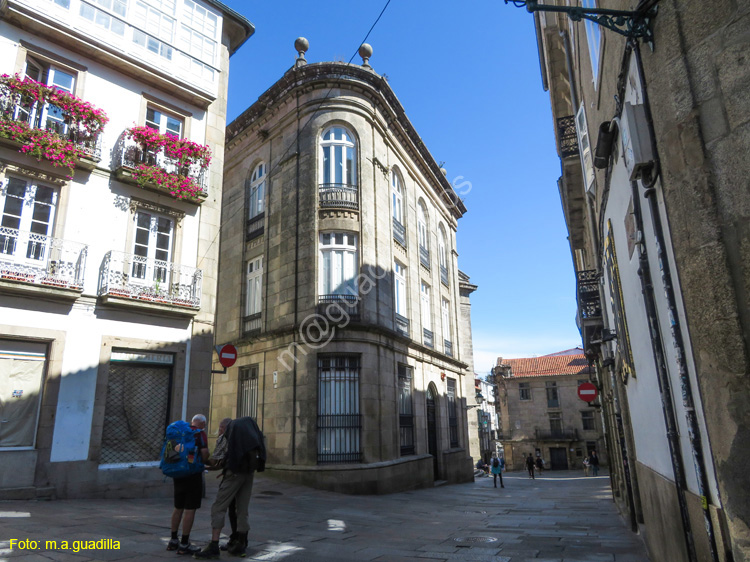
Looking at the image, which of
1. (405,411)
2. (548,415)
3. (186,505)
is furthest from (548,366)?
(186,505)

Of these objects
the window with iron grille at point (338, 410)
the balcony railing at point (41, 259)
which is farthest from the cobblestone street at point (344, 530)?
the balcony railing at point (41, 259)

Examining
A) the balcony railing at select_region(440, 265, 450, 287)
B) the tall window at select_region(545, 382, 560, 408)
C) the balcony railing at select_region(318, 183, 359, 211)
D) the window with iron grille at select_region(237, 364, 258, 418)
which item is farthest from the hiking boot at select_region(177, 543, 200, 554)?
the tall window at select_region(545, 382, 560, 408)

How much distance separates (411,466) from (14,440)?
1261cm

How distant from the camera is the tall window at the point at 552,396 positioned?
52.2m

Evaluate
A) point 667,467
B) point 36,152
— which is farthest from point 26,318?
point 667,467

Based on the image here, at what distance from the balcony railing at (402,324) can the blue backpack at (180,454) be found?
14007 mm

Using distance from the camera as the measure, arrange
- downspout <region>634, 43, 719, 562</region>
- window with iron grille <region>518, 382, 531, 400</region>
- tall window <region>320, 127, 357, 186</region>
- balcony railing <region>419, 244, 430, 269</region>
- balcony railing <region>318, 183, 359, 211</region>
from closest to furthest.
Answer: downspout <region>634, 43, 719, 562</region>
balcony railing <region>318, 183, 359, 211</region>
tall window <region>320, 127, 357, 186</region>
balcony railing <region>419, 244, 430, 269</region>
window with iron grille <region>518, 382, 531, 400</region>

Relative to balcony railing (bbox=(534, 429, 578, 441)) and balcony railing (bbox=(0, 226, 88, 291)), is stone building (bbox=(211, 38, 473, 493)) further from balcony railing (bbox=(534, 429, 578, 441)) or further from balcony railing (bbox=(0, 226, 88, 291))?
balcony railing (bbox=(534, 429, 578, 441))

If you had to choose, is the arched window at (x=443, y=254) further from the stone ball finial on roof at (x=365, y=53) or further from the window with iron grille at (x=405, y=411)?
the stone ball finial on roof at (x=365, y=53)

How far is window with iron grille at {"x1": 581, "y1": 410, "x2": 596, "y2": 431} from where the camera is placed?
163ft

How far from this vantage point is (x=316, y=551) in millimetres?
6652

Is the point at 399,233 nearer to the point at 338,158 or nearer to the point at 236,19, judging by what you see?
the point at 338,158

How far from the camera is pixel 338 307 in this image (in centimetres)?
1700

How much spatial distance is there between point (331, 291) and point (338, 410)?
4091mm
